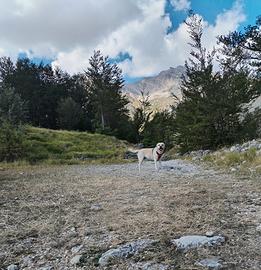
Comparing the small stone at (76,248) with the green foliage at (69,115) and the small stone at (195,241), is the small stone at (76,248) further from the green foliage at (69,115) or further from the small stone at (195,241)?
the green foliage at (69,115)

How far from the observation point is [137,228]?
5.89 metres

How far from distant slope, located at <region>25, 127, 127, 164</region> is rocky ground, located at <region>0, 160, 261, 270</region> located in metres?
16.0

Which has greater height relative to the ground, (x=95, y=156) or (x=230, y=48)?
(x=230, y=48)

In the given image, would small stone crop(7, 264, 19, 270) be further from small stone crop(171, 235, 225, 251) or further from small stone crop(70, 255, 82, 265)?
small stone crop(171, 235, 225, 251)

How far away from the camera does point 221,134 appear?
22.7 meters

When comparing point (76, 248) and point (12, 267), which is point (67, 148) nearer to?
point (76, 248)

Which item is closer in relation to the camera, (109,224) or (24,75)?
(109,224)

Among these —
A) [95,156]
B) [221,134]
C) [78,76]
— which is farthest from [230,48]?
[78,76]

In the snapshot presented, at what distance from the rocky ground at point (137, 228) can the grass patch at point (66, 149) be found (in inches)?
584

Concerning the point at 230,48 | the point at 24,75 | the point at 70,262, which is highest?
the point at 24,75

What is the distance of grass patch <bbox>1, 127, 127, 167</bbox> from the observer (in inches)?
1006

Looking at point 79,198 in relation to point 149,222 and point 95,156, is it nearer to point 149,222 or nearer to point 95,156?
point 149,222

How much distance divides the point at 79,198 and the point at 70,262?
449 centimetres

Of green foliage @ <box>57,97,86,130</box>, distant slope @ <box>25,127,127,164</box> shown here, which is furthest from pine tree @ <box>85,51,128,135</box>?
distant slope @ <box>25,127,127,164</box>
